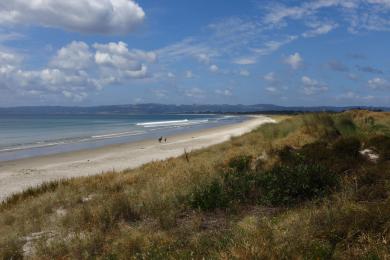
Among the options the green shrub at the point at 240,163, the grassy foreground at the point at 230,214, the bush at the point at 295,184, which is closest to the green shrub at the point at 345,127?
the grassy foreground at the point at 230,214

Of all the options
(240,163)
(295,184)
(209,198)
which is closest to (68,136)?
(240,163)

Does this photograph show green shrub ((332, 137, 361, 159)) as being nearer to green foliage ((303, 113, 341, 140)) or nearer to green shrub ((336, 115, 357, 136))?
green foliage ((303, 113, 341, 140))

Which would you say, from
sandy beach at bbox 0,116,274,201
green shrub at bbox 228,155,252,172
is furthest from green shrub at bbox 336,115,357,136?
sandy beach at bbox 0,116,274,201

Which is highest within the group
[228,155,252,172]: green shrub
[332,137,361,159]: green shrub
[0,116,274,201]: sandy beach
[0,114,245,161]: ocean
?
[332,137,361,159]: green shrub

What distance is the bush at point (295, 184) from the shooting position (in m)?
7.04

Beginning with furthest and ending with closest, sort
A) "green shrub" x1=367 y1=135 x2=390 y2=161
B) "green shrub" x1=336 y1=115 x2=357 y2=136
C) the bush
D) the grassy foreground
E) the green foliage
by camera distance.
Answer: "green shrub" x1=336 y1=115 x2=357 y2=136, the green foliage, "green shrub" x1=367 y1=135 x2=390 y2=161, the bush, the grassy foreground

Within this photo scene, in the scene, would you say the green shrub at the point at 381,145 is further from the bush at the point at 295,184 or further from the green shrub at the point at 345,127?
the green shrub at the point at 345,127

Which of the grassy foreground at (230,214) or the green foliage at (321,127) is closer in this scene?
the grassy foreground at (230,214)

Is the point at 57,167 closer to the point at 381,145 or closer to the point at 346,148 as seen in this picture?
the point at 346,148

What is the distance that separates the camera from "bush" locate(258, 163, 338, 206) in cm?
704

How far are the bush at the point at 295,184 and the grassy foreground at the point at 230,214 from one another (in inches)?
0.7

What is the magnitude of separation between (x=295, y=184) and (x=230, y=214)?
Result: 1.36 metres

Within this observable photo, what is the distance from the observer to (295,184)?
729cm

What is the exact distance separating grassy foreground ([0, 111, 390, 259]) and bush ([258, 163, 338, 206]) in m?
0.02
